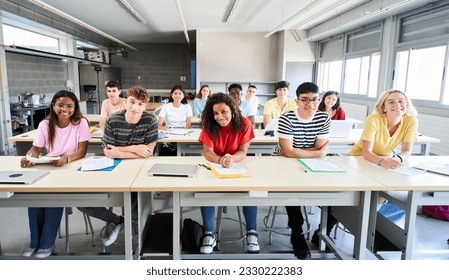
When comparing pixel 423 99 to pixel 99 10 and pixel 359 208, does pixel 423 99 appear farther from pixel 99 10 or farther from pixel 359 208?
pixel 99 10

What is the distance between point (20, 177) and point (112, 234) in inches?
32.0

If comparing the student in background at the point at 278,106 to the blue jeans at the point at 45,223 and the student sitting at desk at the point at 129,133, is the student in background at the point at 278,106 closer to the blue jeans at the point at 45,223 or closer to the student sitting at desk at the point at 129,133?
the student sitting at desk at the point at 129,133

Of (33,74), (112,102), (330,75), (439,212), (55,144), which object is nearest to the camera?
(55,144)

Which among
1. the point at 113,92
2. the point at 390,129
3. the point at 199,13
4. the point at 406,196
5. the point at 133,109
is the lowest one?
the point at 406,196

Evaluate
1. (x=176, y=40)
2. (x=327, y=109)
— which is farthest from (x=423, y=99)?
(x=176, y=40)

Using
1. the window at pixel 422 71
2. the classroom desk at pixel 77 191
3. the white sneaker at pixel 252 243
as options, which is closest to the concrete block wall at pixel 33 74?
the classroom desk at pixel 77 191

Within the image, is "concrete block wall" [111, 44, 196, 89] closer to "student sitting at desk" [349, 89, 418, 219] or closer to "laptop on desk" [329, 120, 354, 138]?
"laptop on desk" [329, 120, 354, 138]

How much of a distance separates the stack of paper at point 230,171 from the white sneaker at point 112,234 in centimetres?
90

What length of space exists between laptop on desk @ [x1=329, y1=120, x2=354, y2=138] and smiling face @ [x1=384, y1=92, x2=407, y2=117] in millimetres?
1121

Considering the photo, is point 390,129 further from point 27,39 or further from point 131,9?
point 27,39

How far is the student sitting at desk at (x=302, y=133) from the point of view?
237 cm

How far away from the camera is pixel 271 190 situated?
68.6 inches

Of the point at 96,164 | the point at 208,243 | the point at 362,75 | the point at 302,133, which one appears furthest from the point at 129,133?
the point at 362,75
